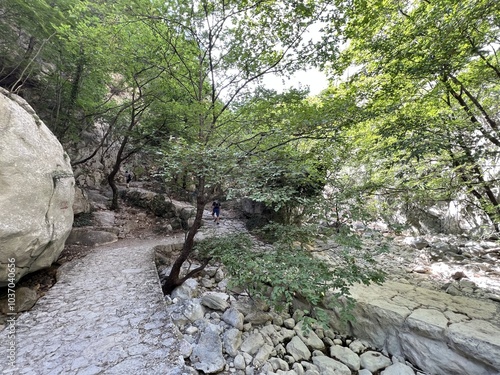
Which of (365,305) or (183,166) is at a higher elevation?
(183,166)

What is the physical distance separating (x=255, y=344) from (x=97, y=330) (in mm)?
2301

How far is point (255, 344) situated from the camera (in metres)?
3.51

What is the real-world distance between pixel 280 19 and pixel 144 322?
5605mm

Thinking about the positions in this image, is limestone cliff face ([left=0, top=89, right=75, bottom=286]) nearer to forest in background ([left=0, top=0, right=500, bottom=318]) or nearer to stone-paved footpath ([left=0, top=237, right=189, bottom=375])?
stone-paved footpath ([left=0, top=237, right=189, bottom=375])

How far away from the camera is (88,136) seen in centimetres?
1171

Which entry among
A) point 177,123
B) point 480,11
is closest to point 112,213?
point 177,123

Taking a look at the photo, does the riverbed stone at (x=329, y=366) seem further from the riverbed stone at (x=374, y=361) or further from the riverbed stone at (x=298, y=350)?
the riverbed stone at (x=374, y=361)

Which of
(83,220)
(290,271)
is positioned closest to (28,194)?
(290,271)

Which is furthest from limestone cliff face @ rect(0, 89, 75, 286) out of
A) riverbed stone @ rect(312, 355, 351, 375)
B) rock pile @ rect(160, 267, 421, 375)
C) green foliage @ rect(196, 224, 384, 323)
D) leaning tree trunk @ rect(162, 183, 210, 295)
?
riverbed stone @ rect(312, 355, 351, 375)

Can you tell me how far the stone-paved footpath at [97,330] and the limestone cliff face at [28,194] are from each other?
78 centimetres

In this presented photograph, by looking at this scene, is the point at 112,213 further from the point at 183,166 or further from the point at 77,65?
the point at 183,166

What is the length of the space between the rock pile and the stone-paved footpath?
486 millimetres

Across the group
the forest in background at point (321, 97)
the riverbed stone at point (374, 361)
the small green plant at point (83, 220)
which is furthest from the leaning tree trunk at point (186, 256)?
the small green plant at point (83, 220)

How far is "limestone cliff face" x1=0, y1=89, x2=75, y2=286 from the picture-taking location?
10.8 ft
